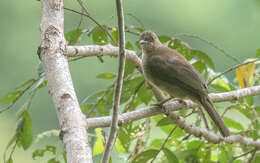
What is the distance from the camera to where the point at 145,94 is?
3.78 m

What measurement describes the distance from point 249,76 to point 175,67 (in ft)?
2.18

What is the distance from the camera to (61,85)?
223 centimetres

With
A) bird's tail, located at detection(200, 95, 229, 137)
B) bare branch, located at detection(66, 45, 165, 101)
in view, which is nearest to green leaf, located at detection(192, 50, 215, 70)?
bird's tail, located at detection(200, 95, 229, 137)

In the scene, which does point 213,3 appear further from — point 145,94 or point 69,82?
point 69,82

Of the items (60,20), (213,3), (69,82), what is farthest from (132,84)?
(213,3)

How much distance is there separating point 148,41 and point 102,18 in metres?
8.89

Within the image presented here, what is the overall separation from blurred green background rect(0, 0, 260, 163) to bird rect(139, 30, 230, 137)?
8424 millimetres

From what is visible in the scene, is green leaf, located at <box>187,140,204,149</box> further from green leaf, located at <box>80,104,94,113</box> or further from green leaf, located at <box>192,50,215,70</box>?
green leaf, located at <box>80,104,94,113</box>

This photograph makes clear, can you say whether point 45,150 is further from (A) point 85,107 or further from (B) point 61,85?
(B) point 61,85

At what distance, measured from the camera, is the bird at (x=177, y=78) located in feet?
12.3

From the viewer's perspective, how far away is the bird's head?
4.30 m

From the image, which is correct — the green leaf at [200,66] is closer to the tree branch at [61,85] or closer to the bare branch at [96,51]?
the bare branch at [96,51]

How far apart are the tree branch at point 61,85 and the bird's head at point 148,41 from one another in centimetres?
174

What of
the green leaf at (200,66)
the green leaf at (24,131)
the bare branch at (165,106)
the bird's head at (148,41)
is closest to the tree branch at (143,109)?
the bare branch at (165,106)
